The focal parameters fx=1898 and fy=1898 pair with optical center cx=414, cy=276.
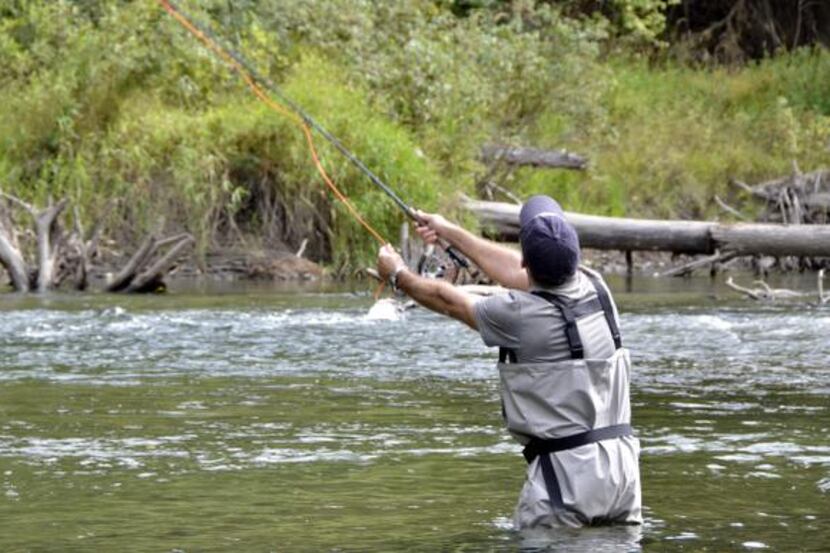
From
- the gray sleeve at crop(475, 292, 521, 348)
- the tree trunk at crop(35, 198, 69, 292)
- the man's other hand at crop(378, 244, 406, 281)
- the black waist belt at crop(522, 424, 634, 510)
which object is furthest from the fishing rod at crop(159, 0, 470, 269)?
the tree trunk at crop(35, 198, 69, 292)

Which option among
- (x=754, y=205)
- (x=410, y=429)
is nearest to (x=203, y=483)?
(x=410, y=429)

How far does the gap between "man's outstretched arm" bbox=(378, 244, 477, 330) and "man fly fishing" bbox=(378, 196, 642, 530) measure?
10 mm

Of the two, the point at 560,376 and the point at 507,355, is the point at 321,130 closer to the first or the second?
the point at 507,355

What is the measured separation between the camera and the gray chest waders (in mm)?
6660

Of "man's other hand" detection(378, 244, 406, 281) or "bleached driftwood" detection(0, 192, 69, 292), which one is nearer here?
"man's other hand" detection(378, 244, 406, 281)

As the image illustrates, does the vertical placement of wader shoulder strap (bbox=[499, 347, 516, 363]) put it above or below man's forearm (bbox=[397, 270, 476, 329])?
below

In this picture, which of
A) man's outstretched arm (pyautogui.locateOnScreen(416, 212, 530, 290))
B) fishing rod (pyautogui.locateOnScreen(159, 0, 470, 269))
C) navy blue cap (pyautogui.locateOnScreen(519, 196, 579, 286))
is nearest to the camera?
navy blue cap (pyautogui.locateOnScreen(519, 196, 579, 286))

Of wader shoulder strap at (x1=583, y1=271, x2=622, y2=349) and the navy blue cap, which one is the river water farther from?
the navy blue cap

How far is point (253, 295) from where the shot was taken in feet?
68.2

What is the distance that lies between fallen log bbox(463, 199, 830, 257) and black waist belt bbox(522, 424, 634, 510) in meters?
14.1

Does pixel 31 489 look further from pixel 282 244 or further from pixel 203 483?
pixel 282 244

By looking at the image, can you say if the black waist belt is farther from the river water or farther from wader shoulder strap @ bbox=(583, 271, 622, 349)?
wader shoulder strap @ bbox=(583, 271, 622, 349)

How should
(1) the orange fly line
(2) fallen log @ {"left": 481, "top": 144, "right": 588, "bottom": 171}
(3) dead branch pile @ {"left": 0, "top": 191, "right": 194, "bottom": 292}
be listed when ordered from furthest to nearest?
1. (2) fallen log @ {"left": 481, "top": 144, "right": 588, "bottom": 171}
2. (3) dead branch pile @ {"left": 0, "top": 191, "right": 194, "bottom": 292}
3. (1) the orange fly line

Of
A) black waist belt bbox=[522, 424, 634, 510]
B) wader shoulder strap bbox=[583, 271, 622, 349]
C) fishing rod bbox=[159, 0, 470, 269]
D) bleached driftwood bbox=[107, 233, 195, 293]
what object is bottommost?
black waist belt bbox=[522, 424, 634, 510]
